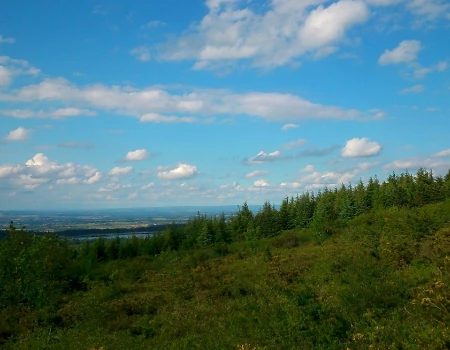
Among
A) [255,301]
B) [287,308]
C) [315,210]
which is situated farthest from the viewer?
[315,210]

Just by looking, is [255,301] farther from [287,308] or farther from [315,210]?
[315,210]

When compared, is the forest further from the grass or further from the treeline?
the treeline

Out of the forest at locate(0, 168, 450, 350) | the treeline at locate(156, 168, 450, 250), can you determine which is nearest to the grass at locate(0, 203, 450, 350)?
the forest at locate(0, 168, 450, 350)

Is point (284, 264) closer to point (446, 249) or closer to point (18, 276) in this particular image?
point (446, 249)

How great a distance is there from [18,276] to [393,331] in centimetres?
2485

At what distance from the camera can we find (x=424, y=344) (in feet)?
37.9

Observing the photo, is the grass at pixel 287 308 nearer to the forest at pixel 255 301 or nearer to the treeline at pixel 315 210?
the forest at pixel 255 301

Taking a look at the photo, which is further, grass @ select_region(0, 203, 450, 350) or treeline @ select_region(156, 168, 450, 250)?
treeline @ select_region(156, 168, 450, 250)

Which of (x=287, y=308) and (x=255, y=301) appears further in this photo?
(x=255, y=301)

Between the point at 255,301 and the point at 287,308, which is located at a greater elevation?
the point at 287,308

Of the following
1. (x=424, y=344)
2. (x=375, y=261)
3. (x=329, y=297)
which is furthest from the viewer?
(x=375, y=261)

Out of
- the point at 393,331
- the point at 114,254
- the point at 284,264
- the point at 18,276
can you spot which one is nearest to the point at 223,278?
the point at 284,264

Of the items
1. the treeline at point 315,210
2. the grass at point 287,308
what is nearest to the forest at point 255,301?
the grass at point 287,308

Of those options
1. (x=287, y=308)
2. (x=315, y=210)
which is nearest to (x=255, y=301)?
(x=287, y=308)
